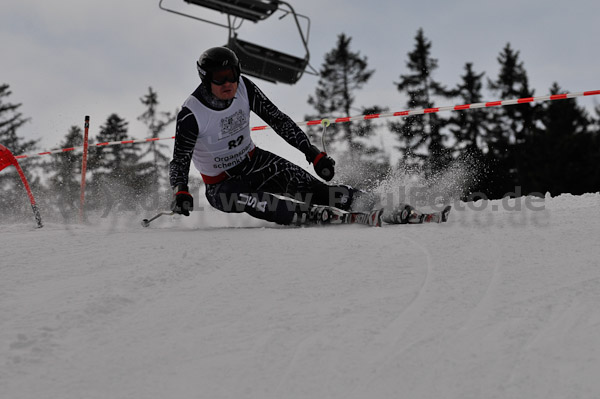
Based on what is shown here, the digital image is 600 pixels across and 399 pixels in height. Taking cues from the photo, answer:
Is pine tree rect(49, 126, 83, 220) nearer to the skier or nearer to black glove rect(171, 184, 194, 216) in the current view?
the skier

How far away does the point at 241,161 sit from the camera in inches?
177

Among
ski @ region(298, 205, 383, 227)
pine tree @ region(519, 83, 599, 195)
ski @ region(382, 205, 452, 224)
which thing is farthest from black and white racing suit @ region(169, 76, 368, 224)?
pine tree @ region(519, 83, 599, 195)

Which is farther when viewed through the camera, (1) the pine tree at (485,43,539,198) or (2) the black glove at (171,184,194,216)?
(1) the pine tree at (485,43,539,198)

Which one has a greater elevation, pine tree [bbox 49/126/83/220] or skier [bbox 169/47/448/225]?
pine tree [bbox 49/126/83/220]

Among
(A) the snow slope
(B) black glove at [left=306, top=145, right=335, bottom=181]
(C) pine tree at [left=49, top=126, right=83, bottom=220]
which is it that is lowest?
(A) the snow slope

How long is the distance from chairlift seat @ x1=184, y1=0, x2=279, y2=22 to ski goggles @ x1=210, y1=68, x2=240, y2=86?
15.2 ft

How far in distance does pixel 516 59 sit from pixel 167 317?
35731mm

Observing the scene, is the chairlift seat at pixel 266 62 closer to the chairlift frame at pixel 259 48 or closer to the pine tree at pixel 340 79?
the chairlift frame at pixel 259 48

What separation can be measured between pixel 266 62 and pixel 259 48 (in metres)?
0.24

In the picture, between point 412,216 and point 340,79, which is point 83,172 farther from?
point 340,79

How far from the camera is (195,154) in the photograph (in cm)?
445

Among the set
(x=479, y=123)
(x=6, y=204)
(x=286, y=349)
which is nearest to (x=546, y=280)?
(x=286, y=349)

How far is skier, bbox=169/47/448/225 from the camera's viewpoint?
4.13 m

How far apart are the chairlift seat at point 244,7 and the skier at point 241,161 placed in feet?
Result: 14.0
